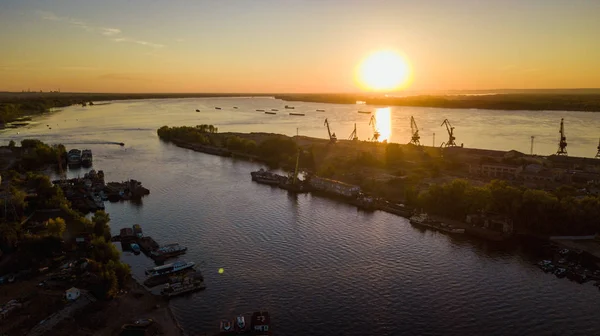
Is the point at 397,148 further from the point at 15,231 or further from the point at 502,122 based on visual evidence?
the point at 502,122

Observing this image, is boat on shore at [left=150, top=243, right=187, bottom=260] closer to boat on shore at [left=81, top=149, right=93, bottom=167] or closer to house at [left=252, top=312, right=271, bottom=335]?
house at [left=252, top=312, right=271, bottom=335]

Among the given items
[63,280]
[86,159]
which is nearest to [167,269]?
[63,280]

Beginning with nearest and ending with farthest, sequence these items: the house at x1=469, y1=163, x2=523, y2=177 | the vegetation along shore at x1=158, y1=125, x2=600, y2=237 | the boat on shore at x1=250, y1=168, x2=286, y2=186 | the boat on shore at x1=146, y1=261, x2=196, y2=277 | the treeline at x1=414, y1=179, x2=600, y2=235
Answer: the boat on shore at x1=146, y1=261, x2=196, y2=277 → the treeline at x1=414, y1=179, x2=600, y2=235 → the vegetation along shore at x1=158, y1=125, x2=600, y2=237 → the house at x1=469, y1=163, x2=523, y2=177 → the boat on shore at x1=250, y1=168, x2=286, y2=186

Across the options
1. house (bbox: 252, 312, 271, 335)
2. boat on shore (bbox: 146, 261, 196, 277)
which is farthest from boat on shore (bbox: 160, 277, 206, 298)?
house (bbox: 252, 312, 271, 335)

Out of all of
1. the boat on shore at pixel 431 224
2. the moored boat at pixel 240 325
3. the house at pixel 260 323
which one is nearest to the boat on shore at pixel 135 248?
the moored boat at pixel 240 325

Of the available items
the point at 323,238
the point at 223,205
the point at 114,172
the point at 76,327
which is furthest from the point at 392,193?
the point at 114,172
